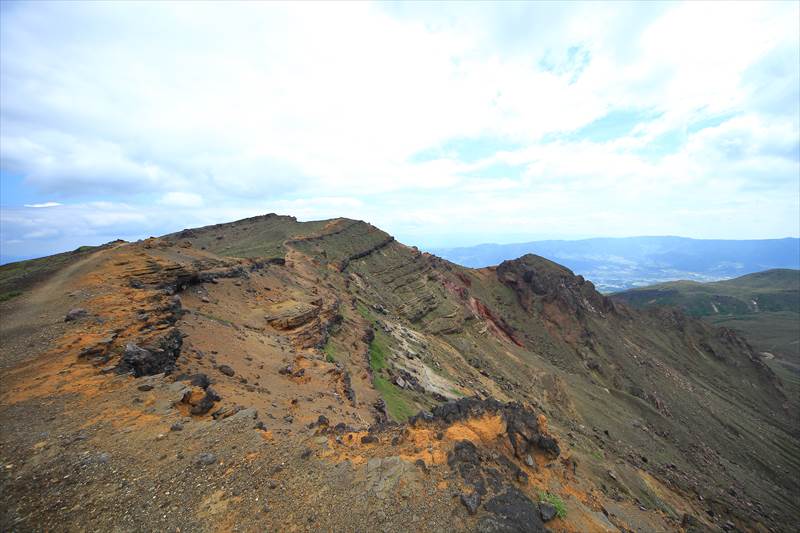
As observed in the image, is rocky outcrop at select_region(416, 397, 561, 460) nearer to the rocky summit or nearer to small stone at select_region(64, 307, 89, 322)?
the rocky summit

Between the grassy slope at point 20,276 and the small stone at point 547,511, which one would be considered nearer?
the small stone at point 547,511

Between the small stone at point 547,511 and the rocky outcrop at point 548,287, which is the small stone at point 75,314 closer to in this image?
the small stone at point 547,511

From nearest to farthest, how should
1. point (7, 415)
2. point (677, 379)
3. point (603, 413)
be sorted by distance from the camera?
point (7, 415) < point (603, 413) < point (677, 379)

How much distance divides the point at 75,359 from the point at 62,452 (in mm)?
4850

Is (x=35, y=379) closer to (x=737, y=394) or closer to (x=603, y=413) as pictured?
(x=603, y=413)

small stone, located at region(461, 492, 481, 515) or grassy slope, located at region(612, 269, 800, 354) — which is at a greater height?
small stone, located at region(461, 492, 481, 515)

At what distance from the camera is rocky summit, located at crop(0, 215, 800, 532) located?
7996 millimetres

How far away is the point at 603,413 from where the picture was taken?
44.4 meters

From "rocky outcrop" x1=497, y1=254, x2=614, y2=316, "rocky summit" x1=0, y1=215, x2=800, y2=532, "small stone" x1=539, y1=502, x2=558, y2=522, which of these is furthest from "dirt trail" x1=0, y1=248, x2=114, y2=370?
"rocky outcrop" x1=497, y1=254, x2=614, y2=316

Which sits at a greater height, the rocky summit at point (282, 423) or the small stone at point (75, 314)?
the small stone at point (75, 314)

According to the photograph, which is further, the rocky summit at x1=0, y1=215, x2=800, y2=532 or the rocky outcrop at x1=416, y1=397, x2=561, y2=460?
the rocky outcrop at x1=416, y1=397, x2=561, y2=460

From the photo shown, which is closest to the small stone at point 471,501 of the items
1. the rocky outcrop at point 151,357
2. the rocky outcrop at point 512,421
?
the rocky outcrop at point 512,421

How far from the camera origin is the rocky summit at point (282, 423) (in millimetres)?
7996

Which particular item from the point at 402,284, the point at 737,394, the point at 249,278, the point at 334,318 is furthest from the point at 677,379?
the point at 249,278
